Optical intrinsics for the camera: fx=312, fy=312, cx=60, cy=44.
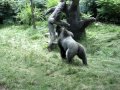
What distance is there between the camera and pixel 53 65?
24.5 ft

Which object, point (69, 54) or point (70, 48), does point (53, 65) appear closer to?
point (69, 54)

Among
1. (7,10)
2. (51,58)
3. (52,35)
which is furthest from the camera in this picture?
(7,10)

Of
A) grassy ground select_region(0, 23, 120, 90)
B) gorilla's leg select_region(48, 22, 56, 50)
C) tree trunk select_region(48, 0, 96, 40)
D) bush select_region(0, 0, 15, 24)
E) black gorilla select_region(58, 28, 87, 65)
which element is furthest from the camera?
bush select_region(0, 0, 15, 24)

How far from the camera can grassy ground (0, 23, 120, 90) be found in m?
6.32

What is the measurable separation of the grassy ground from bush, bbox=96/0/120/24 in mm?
1572

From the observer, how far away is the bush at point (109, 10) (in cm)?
1220

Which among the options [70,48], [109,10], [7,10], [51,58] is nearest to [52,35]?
[51,58]

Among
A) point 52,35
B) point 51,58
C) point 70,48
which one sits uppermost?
point 70,48

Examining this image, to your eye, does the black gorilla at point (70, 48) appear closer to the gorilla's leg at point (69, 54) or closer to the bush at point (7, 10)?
the gorilla's leg at point (69, 54)

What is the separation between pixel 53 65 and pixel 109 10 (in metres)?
5.70

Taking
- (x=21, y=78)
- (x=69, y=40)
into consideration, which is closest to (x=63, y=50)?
(x=69, y=40)

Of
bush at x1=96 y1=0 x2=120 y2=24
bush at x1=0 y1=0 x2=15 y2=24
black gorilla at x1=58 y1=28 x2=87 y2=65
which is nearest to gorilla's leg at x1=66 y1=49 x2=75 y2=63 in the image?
black gorilla at x1=58 y1=28 x2=87 y2=65

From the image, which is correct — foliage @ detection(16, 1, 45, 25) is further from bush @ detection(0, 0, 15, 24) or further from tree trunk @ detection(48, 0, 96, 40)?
tree trunk @ detection(48, 0, 96, 40)

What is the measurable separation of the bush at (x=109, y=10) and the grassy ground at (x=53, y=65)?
5.16ft
